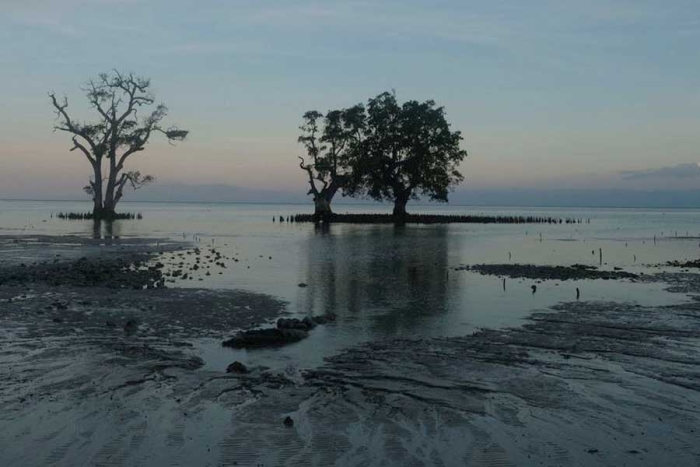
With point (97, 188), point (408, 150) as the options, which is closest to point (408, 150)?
point (408, 150)

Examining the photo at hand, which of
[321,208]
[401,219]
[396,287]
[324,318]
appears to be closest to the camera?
[324,318]

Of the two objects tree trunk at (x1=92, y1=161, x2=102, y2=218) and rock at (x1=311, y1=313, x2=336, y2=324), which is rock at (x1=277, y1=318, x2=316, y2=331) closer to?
rock at (x1=311, y1=313, x2=336, y2=324)

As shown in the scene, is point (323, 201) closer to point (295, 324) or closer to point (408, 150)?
point (408, 150)

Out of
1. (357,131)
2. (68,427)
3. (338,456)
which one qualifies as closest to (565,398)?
(338,456)

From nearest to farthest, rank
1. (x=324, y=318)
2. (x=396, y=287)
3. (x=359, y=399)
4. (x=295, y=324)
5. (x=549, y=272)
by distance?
(x=359, y=399) → (x=295, y=324) → (x=324, y=318) → (x=396, y=287) → (x=549, y=272)

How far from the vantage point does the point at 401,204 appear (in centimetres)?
8800

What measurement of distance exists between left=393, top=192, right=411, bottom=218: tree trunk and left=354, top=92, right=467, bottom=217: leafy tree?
15 centimetres

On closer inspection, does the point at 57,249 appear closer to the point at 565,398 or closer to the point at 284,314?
the point at 284,314

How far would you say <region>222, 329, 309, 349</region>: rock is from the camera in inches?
525

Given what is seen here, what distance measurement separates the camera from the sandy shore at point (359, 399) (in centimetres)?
768

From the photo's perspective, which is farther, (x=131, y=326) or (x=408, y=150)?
(x=408, y=150)

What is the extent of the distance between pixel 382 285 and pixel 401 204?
64085mm

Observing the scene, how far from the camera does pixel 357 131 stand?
87.0 metres

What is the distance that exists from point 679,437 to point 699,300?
13759 millimetres
